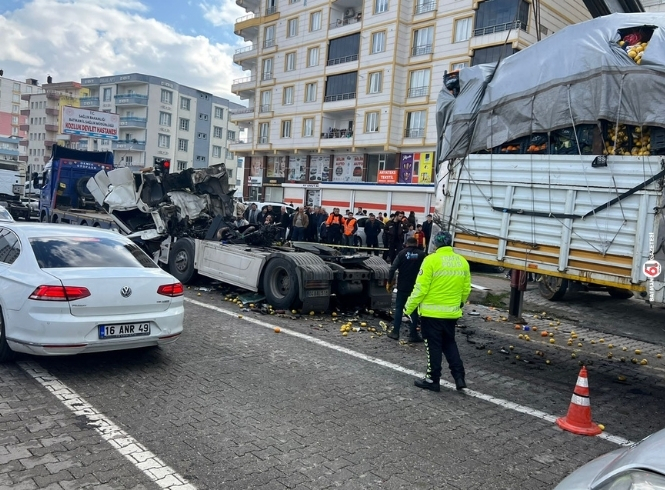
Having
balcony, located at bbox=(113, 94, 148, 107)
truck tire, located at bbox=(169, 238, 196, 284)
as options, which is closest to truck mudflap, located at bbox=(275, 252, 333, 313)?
truck tire, located at bbox=(169, 238, 196, 284)

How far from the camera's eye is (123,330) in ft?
18.2

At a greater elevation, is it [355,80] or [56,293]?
[355,80]

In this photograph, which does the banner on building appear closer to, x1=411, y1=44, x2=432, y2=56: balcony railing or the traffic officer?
x1=411, y1=44, x2=432, y2=56: balcony railing

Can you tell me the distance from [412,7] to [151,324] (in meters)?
33.3

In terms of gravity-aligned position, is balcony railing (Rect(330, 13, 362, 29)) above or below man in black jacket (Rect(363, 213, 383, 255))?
above

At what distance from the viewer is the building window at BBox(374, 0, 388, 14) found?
115ft

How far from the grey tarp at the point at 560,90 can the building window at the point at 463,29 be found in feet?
87.5

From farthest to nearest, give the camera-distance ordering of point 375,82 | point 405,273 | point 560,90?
point 375,82, point 405,273, point 560,90

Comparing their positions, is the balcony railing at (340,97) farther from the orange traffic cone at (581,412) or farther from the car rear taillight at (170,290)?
the orange traffic cone at (581,412)

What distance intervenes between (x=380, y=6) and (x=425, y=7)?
314 cm

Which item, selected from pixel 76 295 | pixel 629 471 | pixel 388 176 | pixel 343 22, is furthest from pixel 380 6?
pixel 629 471

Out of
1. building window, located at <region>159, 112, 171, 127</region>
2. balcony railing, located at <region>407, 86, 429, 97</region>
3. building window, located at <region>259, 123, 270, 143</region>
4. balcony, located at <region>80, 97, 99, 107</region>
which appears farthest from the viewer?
balcony, located at <region>80, 97, 99, 107</region>

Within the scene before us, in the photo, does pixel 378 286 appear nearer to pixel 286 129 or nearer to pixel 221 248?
pixel 221 248

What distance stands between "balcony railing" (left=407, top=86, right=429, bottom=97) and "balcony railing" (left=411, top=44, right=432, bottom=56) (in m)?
2.06
